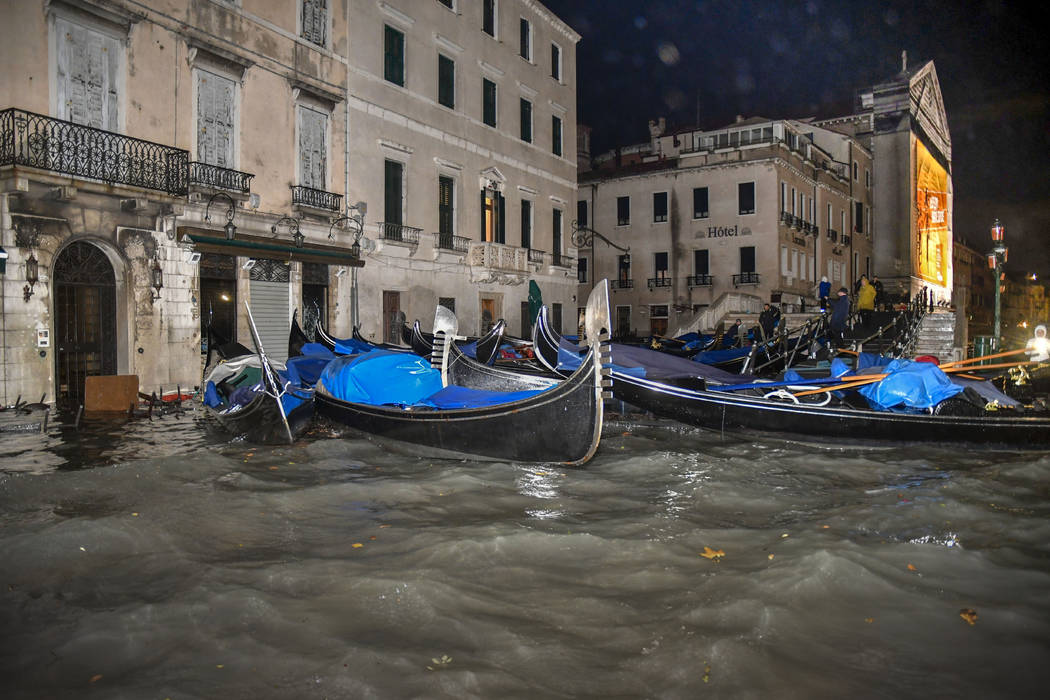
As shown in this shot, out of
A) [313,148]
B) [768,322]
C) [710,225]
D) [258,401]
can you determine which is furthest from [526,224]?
[258,401]

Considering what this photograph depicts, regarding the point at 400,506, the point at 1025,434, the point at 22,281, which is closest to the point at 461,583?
the point at 400,506

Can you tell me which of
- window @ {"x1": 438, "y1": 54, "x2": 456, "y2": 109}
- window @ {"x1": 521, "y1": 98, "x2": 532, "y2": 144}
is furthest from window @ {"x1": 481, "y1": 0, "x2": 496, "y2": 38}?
window @ {"x1": 521, "y1": 98, "x2": 532, "y2": 144}

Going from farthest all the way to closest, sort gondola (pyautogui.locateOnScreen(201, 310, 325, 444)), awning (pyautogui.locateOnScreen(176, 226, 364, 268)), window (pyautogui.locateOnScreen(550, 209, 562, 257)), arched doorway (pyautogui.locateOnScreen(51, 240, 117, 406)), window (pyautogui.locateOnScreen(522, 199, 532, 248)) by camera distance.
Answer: window (pyautogui.locateOnScreen(550, 209, 562, 257)) < window (pyautogui.locateOnScreen(522, 199, 532, 248)) < awning (pyautogui.locateOnScreen(176, 226, 364, 268)) < arched doorway (pyautogui.locateOnScreen(51, 240, 117, 406)) < gondola (pyautogui.locateOnScreen(201, 310, 325, 444))

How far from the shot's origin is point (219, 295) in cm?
1298

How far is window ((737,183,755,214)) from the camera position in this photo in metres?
26.6

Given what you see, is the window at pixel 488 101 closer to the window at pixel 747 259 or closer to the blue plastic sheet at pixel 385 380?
the window at pixel 747 259

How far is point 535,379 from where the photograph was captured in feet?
28.3

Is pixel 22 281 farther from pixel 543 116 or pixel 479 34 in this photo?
pixel 543 116

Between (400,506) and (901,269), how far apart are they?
3779 cm

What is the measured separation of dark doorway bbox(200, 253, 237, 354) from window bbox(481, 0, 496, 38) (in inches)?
404

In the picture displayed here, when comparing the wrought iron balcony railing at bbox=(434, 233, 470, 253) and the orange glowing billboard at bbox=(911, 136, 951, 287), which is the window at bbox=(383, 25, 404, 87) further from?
the orange glowing billboard at bbox=(911, 136, 951, 287)

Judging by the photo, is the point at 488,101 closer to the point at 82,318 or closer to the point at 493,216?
the point at 493,216

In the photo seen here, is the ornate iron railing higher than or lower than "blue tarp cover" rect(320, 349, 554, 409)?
higher

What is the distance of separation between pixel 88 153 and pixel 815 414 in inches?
405
